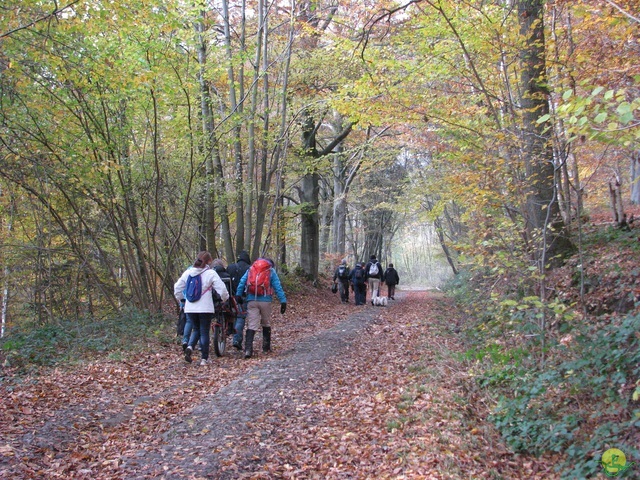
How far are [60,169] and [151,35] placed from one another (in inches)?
146

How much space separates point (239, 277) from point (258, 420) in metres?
5.17

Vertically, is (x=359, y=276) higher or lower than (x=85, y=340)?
higher

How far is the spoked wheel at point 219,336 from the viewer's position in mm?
9070

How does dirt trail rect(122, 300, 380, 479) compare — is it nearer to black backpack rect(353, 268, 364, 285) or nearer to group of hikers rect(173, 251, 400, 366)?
group of hikers rect(173, 251, 400, 366)

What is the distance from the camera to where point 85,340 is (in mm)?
9938

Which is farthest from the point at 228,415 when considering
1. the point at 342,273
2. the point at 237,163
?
the point at 342,273

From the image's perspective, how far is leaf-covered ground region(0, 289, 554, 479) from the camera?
14.3ft

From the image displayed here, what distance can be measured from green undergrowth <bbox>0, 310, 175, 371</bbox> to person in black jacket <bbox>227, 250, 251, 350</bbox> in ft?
5.87

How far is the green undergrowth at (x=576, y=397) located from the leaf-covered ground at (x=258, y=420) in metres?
0.22

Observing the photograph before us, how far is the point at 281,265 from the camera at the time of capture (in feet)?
72.8

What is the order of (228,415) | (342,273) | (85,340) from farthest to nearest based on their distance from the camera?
(342,273) → (85,340) → (228,415)

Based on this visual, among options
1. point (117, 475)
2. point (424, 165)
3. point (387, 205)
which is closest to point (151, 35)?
point (117, 475)

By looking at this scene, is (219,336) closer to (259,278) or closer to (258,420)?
(259,278)

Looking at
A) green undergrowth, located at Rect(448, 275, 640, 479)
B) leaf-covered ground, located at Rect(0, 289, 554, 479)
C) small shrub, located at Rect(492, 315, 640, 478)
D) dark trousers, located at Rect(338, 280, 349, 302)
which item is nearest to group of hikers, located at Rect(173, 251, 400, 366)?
leaf-covered ground, located at Rect(0, 289, 554, 479)
